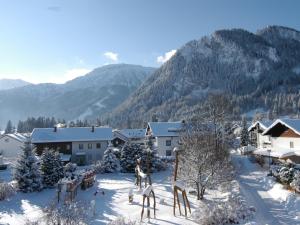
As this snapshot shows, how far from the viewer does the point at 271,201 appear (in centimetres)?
2792

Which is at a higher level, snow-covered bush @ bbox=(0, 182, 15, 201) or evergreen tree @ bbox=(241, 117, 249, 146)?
evergreen tree @ bbox=(241, 117, 249, 146)

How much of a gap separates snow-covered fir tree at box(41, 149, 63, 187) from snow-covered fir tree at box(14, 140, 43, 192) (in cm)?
120

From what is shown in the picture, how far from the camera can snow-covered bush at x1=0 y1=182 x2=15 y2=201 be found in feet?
118

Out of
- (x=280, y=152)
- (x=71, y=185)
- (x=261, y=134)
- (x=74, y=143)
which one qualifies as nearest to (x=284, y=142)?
(x=280, y=152)

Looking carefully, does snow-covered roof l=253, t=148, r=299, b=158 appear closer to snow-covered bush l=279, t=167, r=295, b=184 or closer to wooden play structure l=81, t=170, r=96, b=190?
snow-covered bush l=279, t=167, r=295, b=184

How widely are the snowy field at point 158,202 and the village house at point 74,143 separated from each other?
67.8ft

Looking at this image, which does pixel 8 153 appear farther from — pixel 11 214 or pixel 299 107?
pixel 299 107

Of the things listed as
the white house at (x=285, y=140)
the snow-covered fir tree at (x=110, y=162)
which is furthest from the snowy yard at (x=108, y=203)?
the white house at (x=285, y=140)

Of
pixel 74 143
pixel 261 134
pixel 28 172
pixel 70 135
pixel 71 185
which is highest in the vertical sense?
pixel 261 134

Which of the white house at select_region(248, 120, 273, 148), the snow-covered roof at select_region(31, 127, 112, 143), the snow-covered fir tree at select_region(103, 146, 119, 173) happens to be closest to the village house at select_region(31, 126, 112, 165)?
the snow-covered roof at select_region(31, 127, 112, 143)

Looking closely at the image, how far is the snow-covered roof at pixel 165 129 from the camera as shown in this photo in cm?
6919

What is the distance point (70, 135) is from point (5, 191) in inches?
1134

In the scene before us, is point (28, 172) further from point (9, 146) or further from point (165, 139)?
Answer: point (165, 139)

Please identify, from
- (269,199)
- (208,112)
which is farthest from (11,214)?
(208,112)
